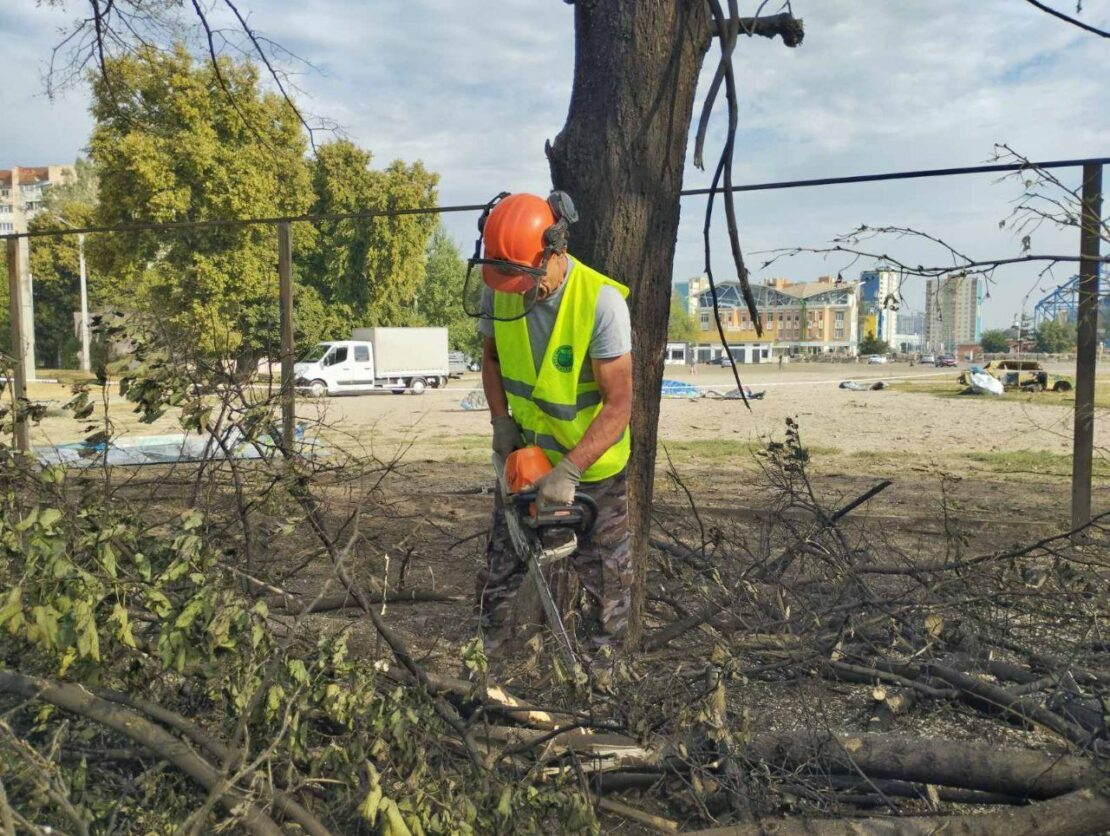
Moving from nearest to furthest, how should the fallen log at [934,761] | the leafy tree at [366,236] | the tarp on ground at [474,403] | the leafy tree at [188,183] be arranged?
1. the fallen log at [934,761]
2. the tarp on ground at [474,403]
3. the leafy tree at [188,183]
4. the leafy tree at [366,236]

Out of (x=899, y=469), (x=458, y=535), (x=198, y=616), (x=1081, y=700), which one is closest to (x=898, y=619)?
(x=1081, y=700)

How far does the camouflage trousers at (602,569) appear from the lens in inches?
116

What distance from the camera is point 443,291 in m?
45.2

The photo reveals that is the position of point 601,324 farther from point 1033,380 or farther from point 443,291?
point 443,291

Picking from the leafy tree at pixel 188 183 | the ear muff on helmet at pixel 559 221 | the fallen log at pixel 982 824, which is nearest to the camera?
the fallen log at pixel 982 824

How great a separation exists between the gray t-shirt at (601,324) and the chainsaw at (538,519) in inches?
14.9

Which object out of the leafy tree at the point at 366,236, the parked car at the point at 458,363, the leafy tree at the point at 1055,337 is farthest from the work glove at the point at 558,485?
the parked car at the point at 458,363

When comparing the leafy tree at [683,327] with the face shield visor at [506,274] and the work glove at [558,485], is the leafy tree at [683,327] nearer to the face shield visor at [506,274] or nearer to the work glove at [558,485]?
the face shield visor at [506,274]

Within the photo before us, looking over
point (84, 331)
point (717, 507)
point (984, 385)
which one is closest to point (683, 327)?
point (984, 385)

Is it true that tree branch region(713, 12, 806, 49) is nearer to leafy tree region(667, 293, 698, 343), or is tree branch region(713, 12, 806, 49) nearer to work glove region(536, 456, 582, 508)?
work glove region(536, 456, 582, 508)

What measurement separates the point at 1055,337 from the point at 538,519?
2933 mm

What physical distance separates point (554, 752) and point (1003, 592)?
1.72 meters

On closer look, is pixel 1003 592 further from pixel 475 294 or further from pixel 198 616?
pixel 198 616

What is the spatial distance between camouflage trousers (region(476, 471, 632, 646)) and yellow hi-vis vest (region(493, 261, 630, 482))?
0.10 meters
